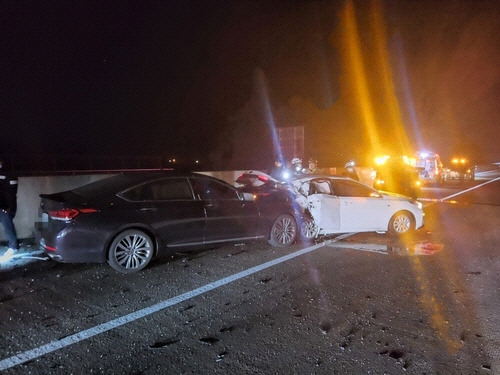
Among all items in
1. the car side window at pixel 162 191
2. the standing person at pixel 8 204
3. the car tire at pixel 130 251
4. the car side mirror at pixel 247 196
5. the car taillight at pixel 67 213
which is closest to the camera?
the car taillight at pixel 67 213

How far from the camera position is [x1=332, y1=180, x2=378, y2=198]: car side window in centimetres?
851

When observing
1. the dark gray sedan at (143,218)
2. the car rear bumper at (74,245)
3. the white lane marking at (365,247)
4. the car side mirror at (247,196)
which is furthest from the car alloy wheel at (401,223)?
the car rear bumper at (74,245)

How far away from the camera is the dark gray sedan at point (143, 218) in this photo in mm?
5637

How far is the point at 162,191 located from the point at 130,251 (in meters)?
0.99

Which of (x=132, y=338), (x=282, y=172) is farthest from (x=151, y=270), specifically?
(x=282, y=172)

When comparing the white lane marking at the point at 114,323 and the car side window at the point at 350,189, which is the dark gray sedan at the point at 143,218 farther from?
the car side window at the point at 350,189

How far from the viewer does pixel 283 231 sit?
7.72 meters

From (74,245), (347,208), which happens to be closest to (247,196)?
(347,208)

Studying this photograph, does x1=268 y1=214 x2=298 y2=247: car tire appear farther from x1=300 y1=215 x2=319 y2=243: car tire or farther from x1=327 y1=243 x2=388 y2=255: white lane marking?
x1=327 y1=243 x2=388 y2=255: white lane marking

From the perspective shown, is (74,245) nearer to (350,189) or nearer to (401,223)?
(350,189)

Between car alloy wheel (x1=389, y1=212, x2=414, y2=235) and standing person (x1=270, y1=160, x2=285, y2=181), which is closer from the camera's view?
car alloy wheel (x1=389, y1=212, x2=414, y2=235)

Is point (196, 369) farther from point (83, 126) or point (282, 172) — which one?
point (83, 126)

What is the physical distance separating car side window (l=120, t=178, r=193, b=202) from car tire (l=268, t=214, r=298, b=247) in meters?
1.79

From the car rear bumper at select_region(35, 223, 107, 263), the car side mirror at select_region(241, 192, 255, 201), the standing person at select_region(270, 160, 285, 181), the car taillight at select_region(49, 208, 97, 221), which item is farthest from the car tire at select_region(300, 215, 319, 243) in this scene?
the car taillight at select_region(49, 208, 97, 221)
